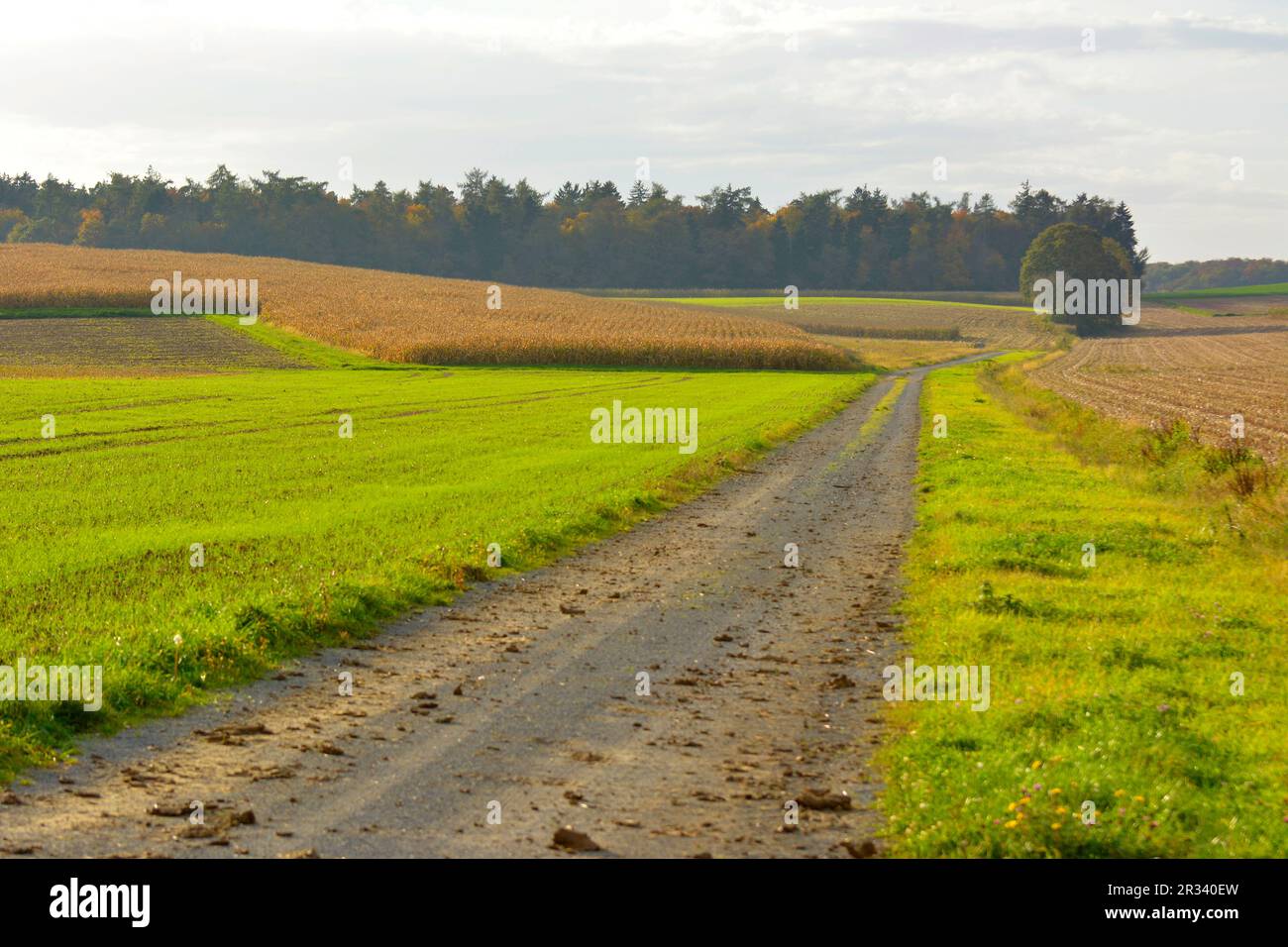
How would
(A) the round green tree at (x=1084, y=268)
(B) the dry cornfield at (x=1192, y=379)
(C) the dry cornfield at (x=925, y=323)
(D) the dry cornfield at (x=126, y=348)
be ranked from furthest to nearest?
(A) the round green tree at (x=1084, y=268) → (C) the dry cornfield at (x=925, y=323) → (D) the dry cornfield at (x=126, y=348) → (B) the dry cornfield at (x=1192, y=379)

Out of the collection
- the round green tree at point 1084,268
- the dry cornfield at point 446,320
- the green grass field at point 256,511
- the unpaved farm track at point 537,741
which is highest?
the round green tree at point 1084,268

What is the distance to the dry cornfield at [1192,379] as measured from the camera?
37900 millimetres

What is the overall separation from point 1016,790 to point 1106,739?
1739 millimetres

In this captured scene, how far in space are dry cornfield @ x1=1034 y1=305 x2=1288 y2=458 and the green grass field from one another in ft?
41.1

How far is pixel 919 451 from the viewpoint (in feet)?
118

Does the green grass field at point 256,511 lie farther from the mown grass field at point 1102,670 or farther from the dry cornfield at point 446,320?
the dry cornfield at point 446,320

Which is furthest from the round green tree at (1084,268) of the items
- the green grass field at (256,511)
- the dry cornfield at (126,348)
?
the green grass field at (256,511)

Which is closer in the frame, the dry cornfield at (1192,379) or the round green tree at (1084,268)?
the dry cornfield at (1192,379)

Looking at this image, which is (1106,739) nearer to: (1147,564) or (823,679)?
(823,679)

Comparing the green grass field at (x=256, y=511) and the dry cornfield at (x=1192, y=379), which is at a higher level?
the dry cornfield at (x=1192, y=379)

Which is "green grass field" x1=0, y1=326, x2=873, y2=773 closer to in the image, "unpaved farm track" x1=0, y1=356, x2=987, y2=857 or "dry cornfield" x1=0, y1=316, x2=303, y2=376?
"unpaved farm track" x1=0, y1=356, x2=987, y2=857

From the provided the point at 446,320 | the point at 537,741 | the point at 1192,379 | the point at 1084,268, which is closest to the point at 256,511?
the point at 537,741

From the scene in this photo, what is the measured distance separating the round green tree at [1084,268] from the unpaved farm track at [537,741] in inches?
5642
